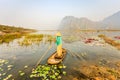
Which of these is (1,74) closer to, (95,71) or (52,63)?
(52,63)

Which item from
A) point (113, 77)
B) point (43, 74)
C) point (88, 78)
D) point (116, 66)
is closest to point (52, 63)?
point (43, 74)

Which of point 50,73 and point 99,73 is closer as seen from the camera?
point 99,73

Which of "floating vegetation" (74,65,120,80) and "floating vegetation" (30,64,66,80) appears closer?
"floating vegetation" (74,65,120,80)

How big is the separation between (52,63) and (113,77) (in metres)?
7.27

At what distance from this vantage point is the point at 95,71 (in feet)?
42.5

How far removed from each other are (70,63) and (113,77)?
6.16m

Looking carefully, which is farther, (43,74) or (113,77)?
(43,74)

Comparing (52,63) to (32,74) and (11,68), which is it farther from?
(11,68)

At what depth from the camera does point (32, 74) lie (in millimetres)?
12672

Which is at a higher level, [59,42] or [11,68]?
[59,42]

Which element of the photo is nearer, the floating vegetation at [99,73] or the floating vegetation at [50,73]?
the floating vegetation at [99,73]

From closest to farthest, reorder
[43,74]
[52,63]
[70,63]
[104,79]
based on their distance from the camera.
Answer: [104,79] → [43,74] → [52,63] → [70,63]

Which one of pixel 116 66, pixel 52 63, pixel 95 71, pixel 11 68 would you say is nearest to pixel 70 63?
pixel 52 63

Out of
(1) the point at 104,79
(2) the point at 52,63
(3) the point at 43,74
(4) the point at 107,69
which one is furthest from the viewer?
(2) the point at 52,63
